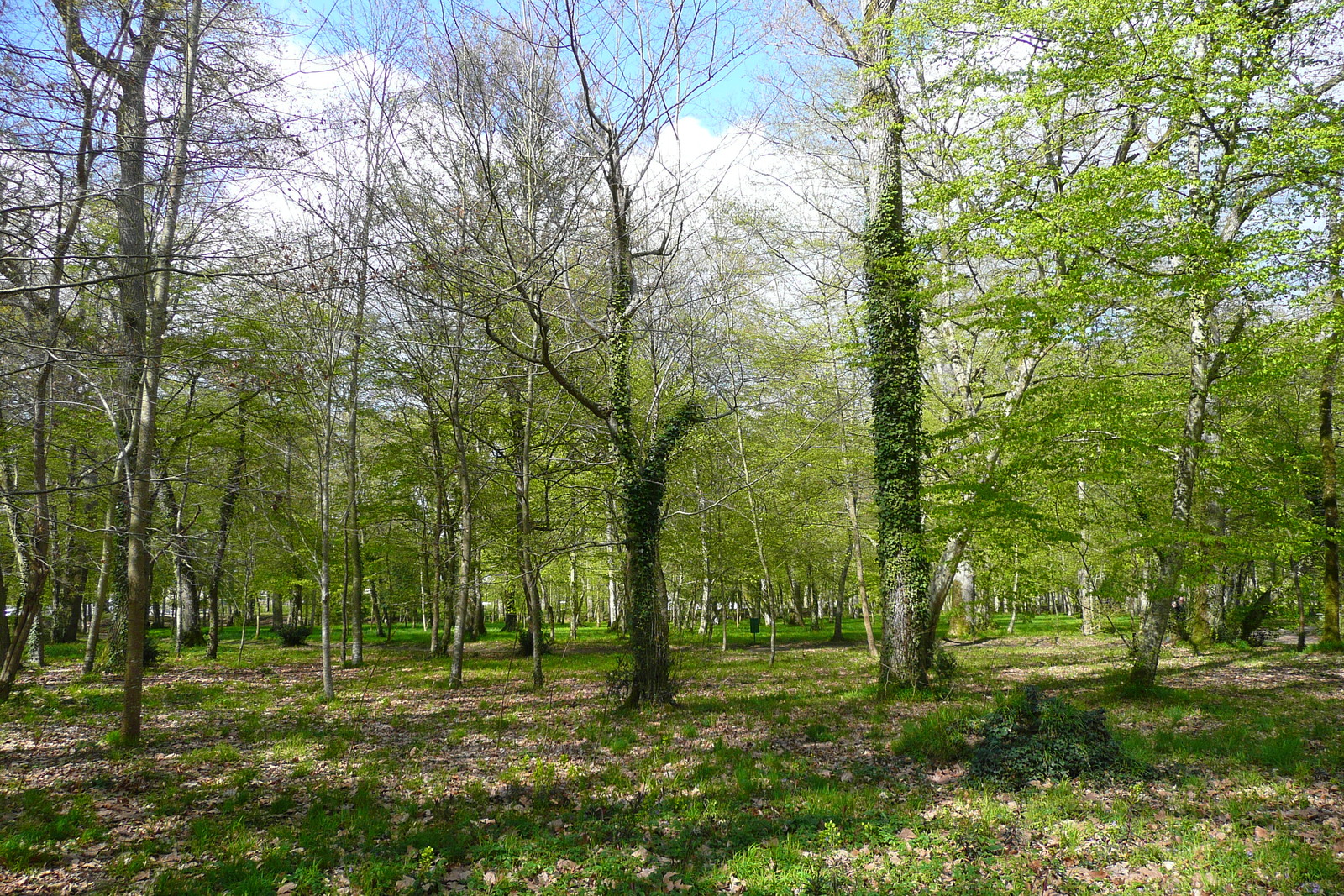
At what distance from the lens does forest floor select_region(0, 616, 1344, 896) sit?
4547 millimetres

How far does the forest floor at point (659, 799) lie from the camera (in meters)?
4.55

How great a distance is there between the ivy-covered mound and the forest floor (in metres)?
0.25

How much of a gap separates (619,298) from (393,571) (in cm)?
2158

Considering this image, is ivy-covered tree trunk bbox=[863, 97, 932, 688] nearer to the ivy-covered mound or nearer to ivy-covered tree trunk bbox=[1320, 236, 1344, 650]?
the ivy-covered mound

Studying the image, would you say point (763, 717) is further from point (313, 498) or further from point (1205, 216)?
point (313, 498)

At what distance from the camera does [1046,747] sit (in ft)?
21.0

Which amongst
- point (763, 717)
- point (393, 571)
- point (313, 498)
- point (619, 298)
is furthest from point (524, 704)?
point (393, 571)

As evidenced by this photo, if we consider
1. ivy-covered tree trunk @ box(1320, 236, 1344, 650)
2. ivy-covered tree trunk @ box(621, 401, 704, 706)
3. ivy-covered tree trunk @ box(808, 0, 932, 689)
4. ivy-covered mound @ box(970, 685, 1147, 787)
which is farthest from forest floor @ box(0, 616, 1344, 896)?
ivy-covered tree trunk @ box(1320, 236, 1344, 650)

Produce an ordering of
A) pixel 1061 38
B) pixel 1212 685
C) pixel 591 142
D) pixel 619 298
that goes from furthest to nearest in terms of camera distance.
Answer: pixel 1212 685, pixel 619 298, pixel 1061 38, pixel 591 142

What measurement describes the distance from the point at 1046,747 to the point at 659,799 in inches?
149

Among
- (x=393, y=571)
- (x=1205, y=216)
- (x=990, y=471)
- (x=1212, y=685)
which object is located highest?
(x=1205, y=216)

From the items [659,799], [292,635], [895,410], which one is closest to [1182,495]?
[895,410]

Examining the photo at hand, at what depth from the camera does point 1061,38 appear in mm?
9445

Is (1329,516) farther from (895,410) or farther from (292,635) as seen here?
(292,635)
